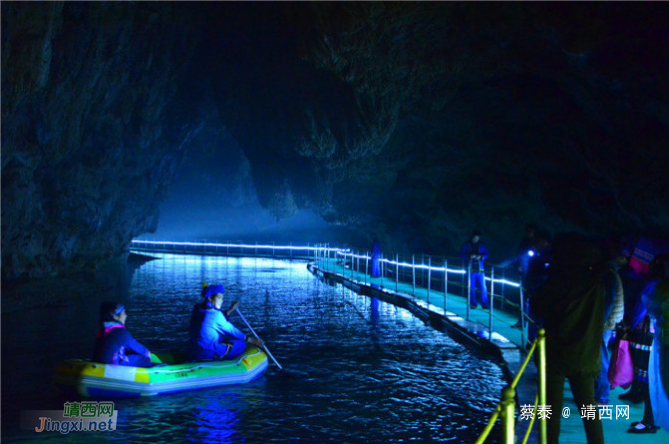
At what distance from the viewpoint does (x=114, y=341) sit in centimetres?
905

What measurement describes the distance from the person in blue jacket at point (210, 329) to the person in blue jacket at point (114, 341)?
3.63 feet

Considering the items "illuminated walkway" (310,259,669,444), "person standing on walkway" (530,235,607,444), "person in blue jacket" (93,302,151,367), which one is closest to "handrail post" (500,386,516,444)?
"person standing on walkway" (530,235,607,444)

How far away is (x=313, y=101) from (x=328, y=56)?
301 inches

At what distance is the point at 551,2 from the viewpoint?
489 inches

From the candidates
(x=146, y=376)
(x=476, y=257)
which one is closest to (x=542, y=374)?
(x=146, y=376)

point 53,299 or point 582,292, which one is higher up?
point 582,292

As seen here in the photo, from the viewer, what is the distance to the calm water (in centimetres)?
741

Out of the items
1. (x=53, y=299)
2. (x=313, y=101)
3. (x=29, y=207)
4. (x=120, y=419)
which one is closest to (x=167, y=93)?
(x=313, y=101)

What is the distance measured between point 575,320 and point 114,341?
21.4 ft

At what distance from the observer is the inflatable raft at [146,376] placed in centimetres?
867

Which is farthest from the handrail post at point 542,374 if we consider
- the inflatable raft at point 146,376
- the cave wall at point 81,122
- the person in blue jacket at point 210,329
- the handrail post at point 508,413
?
the cave wall at point 81,122

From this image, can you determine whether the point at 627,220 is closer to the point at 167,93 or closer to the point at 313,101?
the point at 313,101

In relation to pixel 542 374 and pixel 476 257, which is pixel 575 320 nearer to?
pixel 542 374

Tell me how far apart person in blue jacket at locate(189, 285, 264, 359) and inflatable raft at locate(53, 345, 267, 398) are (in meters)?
0.49
